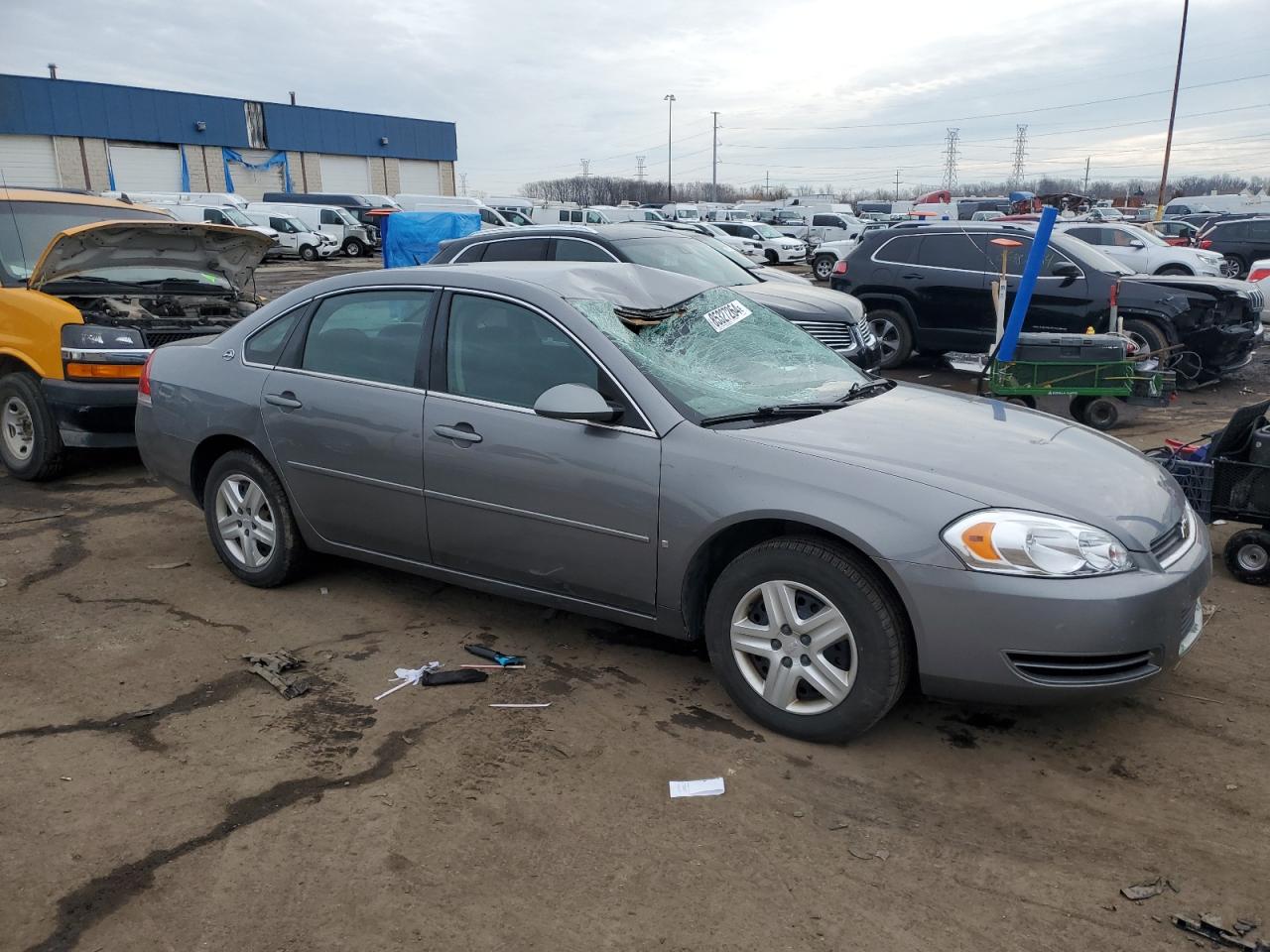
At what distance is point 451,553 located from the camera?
14.4 ft

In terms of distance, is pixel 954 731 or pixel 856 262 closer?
pixel 954 731

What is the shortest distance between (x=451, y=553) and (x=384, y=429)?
2.06ft

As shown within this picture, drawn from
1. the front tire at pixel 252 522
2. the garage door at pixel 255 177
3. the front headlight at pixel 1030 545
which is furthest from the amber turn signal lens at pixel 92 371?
the garage door at pixel 255 177

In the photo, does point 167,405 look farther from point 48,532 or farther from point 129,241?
point 129,241

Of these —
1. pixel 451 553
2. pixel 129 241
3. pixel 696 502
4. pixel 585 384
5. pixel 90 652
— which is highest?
pixel 129 241

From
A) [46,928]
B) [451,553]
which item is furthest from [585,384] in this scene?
[46,928]

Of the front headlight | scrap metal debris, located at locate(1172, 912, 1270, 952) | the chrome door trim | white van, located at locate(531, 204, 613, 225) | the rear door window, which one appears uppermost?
white van, located at locate(531, 204, 613, 225)

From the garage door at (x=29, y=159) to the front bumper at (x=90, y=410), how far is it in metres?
43.3

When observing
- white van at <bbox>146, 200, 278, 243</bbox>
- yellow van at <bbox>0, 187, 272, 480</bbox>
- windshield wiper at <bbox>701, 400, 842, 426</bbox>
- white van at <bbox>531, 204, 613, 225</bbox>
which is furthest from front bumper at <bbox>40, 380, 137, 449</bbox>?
white van at <bbox>531, 204, 613, 225</bbox>

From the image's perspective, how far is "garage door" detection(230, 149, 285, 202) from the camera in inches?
2014

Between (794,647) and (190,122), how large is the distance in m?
53.0

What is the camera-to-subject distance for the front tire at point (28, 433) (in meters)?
6.96

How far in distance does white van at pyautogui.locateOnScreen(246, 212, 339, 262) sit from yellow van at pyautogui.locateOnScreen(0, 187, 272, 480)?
27.1 meters

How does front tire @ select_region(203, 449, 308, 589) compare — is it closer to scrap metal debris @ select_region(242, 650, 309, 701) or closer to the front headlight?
scrap metal debris @ select_region(242, 650, 309, 701)
